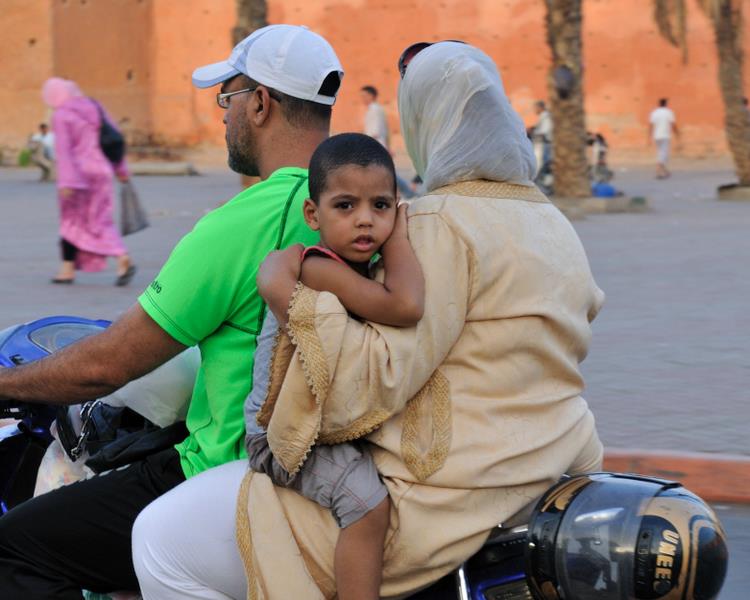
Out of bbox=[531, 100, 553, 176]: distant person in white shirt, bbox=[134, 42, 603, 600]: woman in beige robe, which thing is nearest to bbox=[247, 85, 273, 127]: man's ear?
bbox=[134, 42, 603, 600]: woman in beige robe

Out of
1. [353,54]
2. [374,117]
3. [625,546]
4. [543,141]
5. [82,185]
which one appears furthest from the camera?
[353,54]

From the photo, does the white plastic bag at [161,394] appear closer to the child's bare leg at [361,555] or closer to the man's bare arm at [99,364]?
the man's bare arm at [99,364]

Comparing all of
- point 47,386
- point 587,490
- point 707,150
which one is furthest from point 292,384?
point 707,150

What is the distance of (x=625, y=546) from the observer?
2045 millimetres

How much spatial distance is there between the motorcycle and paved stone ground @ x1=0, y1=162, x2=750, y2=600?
1949 millimetres

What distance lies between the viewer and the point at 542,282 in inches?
87.7

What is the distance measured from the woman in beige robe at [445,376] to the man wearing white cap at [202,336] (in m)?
0.22

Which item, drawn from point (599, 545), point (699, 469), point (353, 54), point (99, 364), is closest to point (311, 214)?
point (99, 364)

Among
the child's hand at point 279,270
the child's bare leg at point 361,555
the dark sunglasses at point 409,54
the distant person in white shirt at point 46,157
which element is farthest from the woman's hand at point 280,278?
the distant person in white shirt at point 46,157

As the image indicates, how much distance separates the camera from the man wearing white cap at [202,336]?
241cm

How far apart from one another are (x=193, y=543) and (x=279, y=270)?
51 cm

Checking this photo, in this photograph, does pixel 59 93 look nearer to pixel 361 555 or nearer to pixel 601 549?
pixel 361 555

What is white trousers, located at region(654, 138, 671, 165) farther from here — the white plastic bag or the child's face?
the child's face

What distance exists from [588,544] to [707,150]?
35.8 metres
